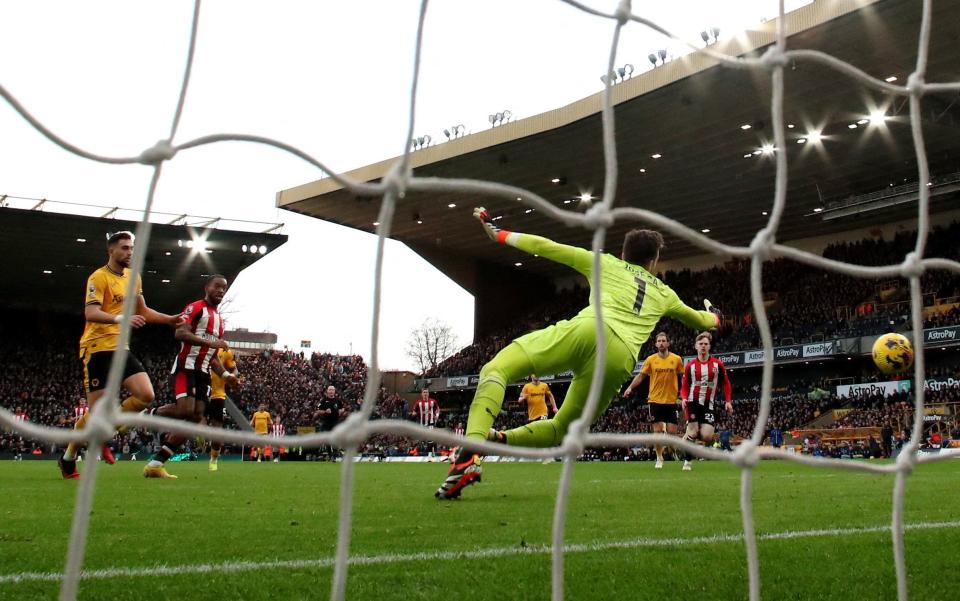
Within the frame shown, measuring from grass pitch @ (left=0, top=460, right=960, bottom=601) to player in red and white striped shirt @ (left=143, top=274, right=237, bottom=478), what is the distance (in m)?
2.19

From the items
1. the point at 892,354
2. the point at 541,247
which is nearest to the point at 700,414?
the point at 892,354

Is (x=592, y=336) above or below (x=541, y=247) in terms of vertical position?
below

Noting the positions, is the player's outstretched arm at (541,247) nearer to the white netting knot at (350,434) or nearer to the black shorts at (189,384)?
the white netting knot at (350,434)

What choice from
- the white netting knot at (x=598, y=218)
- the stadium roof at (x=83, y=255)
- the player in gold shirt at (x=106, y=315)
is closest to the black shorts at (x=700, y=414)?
the player in gold shirt at (x=106, y=315)

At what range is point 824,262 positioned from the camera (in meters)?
2.91

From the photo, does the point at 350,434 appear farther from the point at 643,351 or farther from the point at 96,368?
the point at 643,351

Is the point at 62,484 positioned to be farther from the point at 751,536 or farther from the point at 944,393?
the point at 944,393

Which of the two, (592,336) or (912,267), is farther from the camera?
(592,336)

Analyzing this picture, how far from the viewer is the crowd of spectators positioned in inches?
1081

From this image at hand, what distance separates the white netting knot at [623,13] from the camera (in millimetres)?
2650

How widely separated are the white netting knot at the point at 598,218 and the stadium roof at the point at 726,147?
12453 mm

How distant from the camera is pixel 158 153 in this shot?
6.31 ft

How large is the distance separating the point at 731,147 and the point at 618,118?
406cm

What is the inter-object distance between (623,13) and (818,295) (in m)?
30.4
